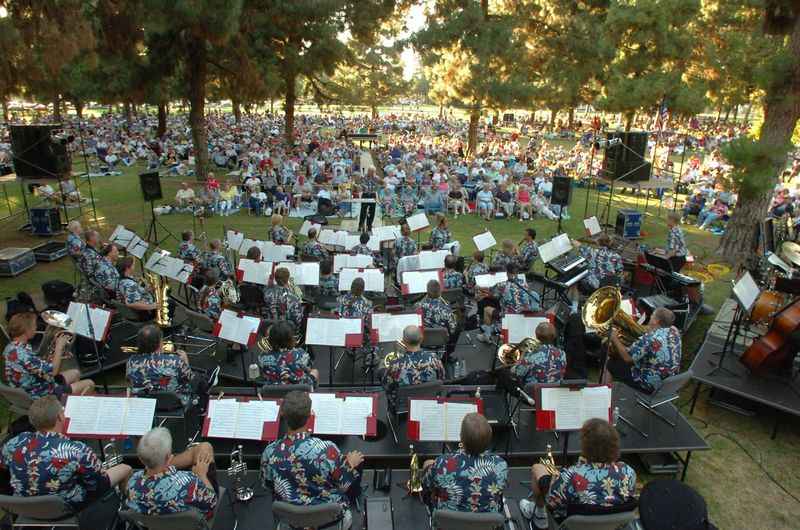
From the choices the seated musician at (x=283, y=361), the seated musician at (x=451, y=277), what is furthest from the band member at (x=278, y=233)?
the seated musician at (x=283, y=361)

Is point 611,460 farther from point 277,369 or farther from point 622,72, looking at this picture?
point 622,72

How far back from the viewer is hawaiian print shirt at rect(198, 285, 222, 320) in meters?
8.40

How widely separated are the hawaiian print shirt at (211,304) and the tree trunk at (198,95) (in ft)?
52.0

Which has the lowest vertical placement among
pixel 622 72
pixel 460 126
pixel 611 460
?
pixel 460 126

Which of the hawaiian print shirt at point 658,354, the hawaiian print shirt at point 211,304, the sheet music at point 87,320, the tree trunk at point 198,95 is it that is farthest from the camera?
the tree trunk at point 198,95

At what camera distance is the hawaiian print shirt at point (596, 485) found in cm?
405

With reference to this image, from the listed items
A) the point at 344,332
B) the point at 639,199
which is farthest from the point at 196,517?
the point at 639,199

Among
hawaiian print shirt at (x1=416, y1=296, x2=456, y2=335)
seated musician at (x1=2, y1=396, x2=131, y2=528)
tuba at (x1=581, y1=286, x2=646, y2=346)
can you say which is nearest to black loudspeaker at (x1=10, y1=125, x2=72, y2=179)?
hawaiian print shirt at (x1=416, y1=296, x2=456, y2=335)

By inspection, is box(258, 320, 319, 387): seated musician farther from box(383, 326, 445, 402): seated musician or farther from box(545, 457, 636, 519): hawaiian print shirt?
box(545, 457, 636, 519): hawaiian print shirt

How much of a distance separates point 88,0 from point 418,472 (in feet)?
47.1

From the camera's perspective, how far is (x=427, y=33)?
2472cm

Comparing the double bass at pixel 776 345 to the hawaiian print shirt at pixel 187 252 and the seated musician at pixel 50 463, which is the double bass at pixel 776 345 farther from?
the hawaiian print shirt at pixel 187 252

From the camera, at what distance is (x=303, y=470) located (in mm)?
4211

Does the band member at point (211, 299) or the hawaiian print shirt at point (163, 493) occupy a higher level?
the hawaiian print shirt at point (163, 493)
